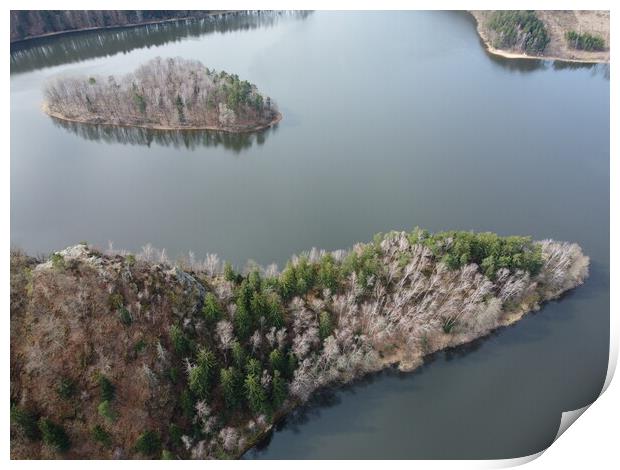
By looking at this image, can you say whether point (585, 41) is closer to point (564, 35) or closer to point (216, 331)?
point (564, 35)

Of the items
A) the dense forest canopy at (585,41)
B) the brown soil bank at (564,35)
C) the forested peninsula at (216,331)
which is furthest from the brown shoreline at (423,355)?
the dense forest canopy at (585,41)

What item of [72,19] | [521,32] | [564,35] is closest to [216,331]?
[521,32]

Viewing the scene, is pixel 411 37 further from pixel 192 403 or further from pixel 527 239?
pixel 192 403

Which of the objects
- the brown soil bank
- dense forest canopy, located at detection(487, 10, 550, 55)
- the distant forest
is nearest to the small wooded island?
the distant forest

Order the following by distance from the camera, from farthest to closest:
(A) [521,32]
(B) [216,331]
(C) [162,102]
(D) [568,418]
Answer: (A) [521,32]
(C) [162,102]
(D) [568,418]
(B) [216,331]

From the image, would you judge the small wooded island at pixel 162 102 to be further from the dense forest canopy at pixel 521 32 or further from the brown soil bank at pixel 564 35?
the brown soil bank at pixel 564 35
